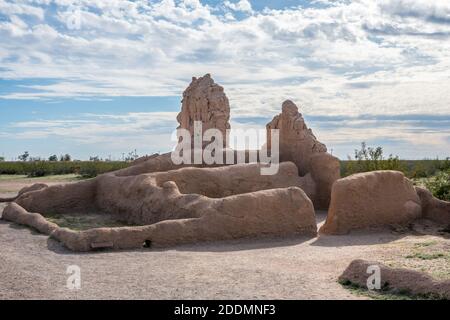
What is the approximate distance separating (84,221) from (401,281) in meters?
9.68

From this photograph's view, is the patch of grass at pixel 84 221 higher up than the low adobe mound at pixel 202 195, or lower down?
lower down

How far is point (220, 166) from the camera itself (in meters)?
18.4

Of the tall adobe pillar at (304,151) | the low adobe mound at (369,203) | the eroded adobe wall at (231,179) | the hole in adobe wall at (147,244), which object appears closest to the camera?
the hole in adobe wall at (147,244)

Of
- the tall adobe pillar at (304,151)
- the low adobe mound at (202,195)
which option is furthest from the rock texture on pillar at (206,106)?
the tall adobe pillar at (304,151)

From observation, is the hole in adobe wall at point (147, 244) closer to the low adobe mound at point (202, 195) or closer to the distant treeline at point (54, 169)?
the low adobe mound at point (202, 195)

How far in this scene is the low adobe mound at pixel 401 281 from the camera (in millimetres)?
7680

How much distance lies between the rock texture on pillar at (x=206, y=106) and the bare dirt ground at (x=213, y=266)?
27.3ft

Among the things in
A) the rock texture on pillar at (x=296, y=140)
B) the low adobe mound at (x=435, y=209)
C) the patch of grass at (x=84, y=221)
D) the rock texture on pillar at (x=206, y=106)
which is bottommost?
the patch of grass at (x=84, y=221)

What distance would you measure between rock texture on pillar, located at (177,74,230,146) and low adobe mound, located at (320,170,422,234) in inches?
290

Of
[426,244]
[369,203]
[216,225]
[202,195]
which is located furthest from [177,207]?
[426,244]

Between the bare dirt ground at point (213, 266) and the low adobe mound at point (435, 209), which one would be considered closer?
the bare dirt ground at point (213, 266)

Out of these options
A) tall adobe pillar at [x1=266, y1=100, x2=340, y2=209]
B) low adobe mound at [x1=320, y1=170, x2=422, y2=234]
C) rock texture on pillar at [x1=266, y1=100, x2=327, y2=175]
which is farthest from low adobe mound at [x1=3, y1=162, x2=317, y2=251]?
rock texture on pillar at [x1=266, y1=100, x2=327, y2=175]
